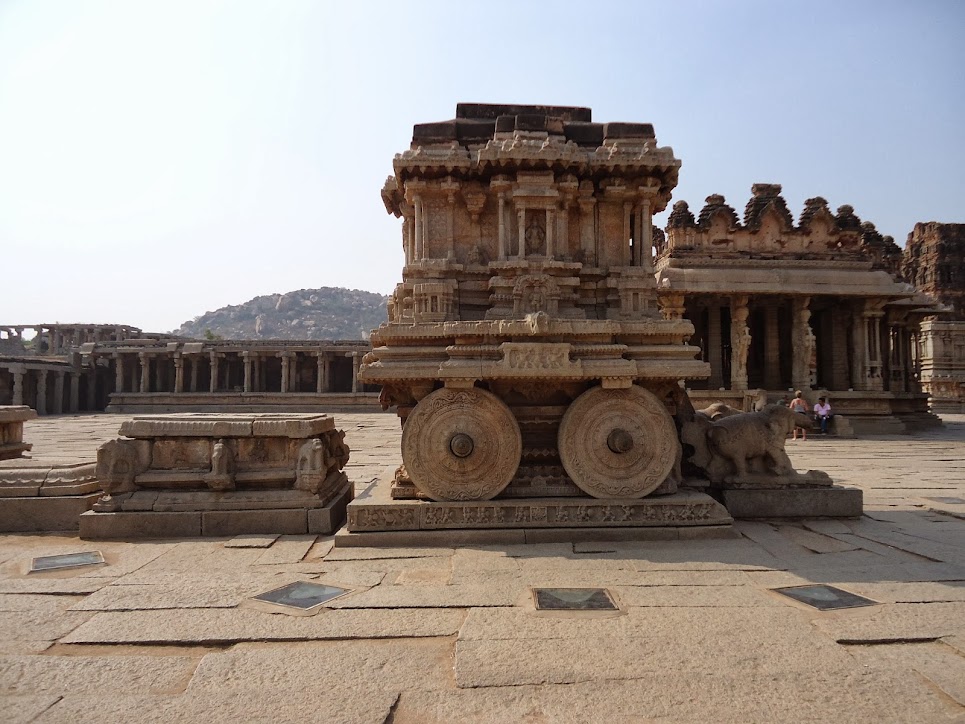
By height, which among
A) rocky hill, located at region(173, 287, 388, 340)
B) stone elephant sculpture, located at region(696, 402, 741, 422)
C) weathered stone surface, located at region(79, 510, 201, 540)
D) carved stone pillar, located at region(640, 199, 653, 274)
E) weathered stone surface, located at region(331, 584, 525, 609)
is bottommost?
weathered stone surface, located at region(331, 584, 525, 609)

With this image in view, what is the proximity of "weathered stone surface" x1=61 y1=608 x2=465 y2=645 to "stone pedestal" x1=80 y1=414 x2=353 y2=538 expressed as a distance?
189 centimetres

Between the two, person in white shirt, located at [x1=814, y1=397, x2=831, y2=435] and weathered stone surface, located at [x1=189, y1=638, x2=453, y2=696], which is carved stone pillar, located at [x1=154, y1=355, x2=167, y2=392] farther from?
weathered stone surface, located at [x1=189, y1=638, x2=453, y2=696]

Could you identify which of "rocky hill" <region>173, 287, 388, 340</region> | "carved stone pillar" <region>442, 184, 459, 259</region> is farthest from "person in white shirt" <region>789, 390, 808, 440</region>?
"rocky hill" <region>173, 287, 388, 340</region>

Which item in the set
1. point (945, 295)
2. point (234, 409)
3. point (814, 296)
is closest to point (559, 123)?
point (814, 296)

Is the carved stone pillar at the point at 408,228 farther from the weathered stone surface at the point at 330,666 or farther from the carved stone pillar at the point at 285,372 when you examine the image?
the carved stone pillar at the point at 285,372

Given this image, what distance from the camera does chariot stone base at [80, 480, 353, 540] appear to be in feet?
18.0

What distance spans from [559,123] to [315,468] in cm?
499

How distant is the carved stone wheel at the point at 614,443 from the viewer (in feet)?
17.7

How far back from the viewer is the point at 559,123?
750 centimetres

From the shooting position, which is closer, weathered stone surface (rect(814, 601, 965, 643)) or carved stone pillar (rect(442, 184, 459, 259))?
weathered stone surface (rect(814, 601, 965, 643))

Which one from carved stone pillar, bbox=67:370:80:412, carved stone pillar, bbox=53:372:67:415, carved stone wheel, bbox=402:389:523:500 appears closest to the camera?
carved stone wheel, bbox=402:389:523:500

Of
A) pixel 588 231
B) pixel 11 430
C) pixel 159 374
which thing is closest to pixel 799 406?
pixel 588 231

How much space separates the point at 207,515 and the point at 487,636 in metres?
3.39

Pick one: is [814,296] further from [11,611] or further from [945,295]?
[945,295]
